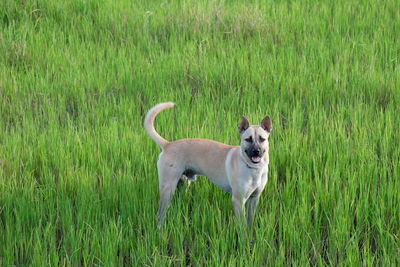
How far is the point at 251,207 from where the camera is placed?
13.3ft

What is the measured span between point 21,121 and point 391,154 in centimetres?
379

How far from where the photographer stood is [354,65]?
659 centimetres

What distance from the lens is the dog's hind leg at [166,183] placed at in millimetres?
4066

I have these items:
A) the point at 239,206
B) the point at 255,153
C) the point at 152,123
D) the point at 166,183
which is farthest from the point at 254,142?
the point at 152,123

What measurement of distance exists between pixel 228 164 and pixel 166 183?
0.50 metres

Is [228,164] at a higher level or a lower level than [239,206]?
higher

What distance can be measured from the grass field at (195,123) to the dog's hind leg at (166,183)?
0.26 feet

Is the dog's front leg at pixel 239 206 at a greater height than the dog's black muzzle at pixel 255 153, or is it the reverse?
the dog's black muzzle at pixel 255 153

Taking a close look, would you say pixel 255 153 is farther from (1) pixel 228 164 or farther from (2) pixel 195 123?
(2) pixel 195 123

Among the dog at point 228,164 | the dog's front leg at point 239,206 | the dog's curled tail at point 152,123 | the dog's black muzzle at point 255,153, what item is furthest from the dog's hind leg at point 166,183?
the dog's black muzzle at point 255,153

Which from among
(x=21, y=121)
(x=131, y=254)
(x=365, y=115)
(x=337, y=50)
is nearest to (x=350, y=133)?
(x=365, y=115)

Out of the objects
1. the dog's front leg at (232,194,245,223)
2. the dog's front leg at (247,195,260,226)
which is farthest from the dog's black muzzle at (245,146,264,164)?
the dog's front leg at (247,195,260,226)

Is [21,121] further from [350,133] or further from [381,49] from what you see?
[381,49]

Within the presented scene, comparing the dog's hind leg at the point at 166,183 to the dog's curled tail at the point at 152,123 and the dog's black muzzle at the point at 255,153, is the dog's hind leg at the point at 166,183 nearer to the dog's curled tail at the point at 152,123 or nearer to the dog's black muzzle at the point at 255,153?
the dog's curled tail at the point at 152,123
